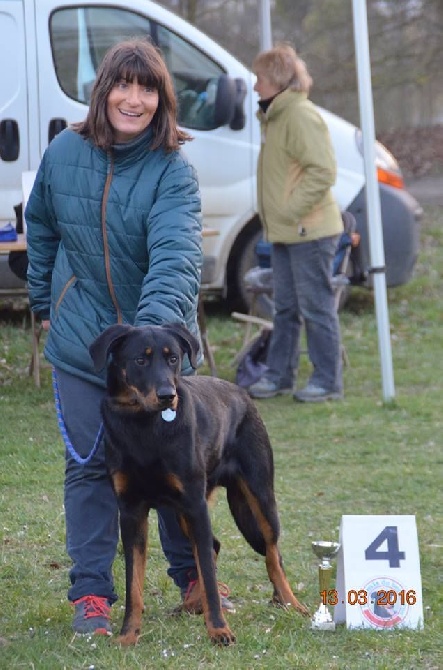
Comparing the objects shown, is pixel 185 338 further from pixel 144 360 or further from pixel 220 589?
pixel 220 589

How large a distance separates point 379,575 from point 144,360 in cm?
109

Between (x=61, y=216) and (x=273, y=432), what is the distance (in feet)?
11.7

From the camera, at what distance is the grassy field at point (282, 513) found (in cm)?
377

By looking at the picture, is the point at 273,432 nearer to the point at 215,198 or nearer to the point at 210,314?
the point at 215,198

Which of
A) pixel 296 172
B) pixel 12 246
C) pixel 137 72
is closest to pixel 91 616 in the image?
pixel 137 72

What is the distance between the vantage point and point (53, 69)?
927cm

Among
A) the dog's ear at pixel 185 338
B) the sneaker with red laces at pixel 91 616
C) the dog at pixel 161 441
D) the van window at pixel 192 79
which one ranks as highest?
the van window at pixel 192 79

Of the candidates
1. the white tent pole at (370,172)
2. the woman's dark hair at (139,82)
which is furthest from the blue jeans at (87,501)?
the white tent pole at (370,172)

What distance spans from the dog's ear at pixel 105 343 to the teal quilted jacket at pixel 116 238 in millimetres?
125

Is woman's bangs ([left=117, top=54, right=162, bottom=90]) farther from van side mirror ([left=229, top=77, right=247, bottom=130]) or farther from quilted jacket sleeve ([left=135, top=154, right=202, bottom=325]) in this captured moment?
van side mirror ([left=229, top=77, right=247, bottom=130])

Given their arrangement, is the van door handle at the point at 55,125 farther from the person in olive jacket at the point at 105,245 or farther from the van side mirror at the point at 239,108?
the person in olive jacket at the point at 105,245

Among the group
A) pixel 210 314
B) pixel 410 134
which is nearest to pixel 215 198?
pixel 210 314

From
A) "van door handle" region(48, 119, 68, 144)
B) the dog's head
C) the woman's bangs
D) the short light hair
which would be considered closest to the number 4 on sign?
the dog's head

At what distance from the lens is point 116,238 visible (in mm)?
3809
